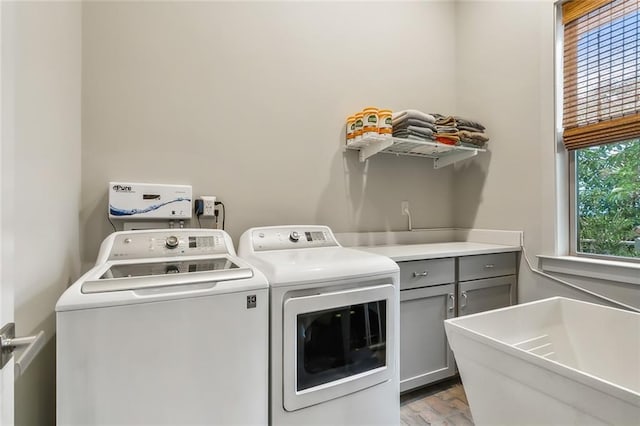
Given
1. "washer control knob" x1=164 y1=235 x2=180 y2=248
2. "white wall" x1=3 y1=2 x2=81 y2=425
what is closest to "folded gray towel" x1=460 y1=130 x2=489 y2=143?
"washer control knob" x1=164 y1=235 x2=180 y2=248

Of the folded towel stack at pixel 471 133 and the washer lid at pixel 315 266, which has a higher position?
the folded towel stack at pixel 471 133

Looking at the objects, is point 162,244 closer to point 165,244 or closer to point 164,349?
point 165,244

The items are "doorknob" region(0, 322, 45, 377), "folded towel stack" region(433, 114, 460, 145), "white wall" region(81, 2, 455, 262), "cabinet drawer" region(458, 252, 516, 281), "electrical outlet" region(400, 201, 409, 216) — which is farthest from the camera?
"electrical outlet" region(400, 201, 409, 216)

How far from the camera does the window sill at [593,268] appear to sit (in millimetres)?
1689

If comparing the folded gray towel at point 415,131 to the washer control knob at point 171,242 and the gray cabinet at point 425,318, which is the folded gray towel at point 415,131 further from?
the washer control knob at point 171,242

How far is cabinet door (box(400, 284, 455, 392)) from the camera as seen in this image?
6.07 ft

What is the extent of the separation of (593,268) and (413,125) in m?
1.38

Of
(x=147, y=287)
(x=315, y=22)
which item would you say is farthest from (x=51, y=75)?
(x=315, y=22)

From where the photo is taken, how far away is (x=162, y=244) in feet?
4.92

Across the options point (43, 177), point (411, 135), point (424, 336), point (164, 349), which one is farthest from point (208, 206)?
point (424, 336)

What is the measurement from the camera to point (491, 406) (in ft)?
3.40

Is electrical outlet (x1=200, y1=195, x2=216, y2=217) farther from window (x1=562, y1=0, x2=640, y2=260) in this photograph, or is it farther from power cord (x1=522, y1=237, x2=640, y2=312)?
window (x1=562, y1=0, x2=640, y2=260)

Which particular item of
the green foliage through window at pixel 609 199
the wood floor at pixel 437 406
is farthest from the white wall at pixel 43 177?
the green foliage through window at pixel 609 199

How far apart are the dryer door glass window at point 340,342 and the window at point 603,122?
1.57 m
